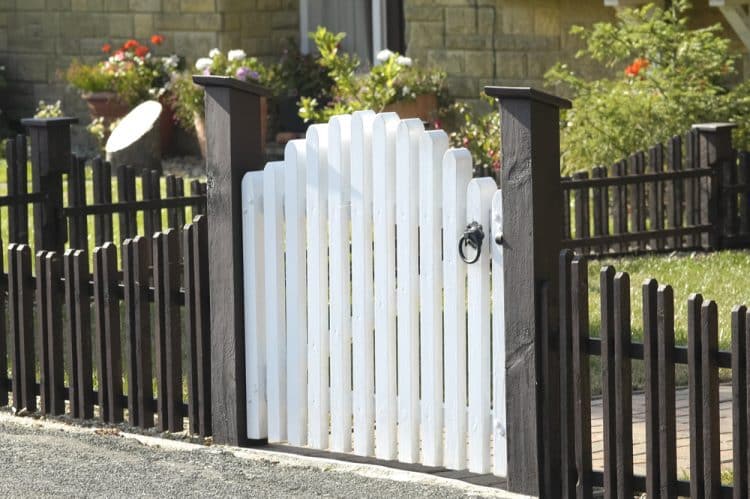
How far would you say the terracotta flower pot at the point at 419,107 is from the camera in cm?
1548

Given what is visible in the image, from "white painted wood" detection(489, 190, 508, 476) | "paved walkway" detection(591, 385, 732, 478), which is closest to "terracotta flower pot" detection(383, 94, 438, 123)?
"paved walkway" detection(591, 385, 732, 478)

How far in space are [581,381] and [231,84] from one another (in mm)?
1833

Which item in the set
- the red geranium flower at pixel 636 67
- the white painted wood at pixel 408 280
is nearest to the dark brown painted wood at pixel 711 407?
the white painted wood at pixel 408 280

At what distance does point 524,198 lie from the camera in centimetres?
535

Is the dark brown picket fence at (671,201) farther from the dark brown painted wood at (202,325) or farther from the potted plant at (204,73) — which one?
the potted plant at (204,73)

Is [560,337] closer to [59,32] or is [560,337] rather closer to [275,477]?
[275,477]

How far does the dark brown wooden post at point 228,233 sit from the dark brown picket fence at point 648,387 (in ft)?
4.67

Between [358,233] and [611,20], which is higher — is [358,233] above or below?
below

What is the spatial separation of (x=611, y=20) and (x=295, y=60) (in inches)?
162

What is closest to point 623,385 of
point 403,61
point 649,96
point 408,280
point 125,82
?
point 408,280

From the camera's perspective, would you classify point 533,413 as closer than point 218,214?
Yes

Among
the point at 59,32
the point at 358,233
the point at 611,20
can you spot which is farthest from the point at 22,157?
the point at 59,32

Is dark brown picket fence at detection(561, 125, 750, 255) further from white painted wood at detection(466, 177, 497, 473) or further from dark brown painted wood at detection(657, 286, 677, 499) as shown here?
dark brown painted wood at detection(657, 286, 677, 499)

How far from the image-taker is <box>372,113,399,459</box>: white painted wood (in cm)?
578
